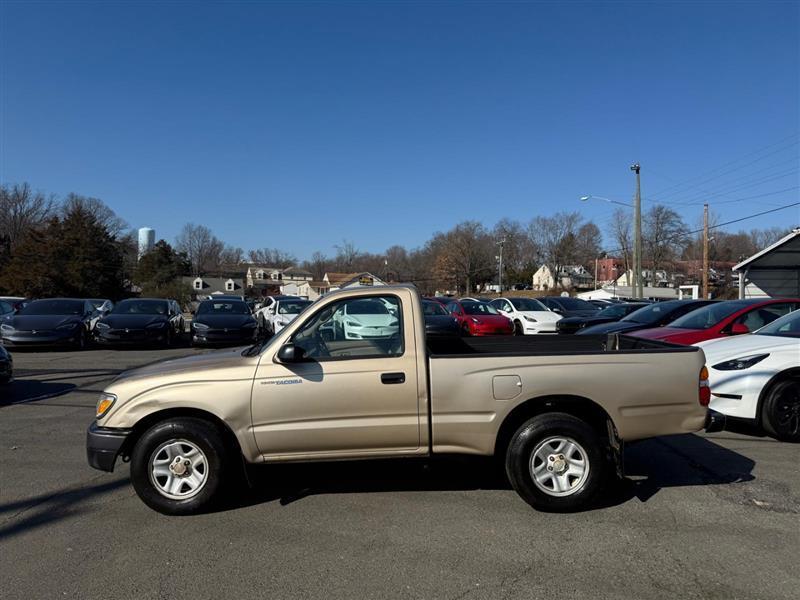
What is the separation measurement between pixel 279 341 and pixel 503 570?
2.32m

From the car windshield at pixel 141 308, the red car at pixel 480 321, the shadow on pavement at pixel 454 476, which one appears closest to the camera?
the shadow on pavement at pixel 454 476

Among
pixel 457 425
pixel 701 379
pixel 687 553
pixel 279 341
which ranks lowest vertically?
pixel 687 553

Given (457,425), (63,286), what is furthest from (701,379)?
(63,286)

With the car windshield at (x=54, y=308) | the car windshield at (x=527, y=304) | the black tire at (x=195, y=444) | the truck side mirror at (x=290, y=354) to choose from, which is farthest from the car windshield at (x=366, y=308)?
the car windshield at (x=527, y=304)

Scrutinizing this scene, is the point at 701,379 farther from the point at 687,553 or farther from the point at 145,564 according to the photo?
the point at 145,564

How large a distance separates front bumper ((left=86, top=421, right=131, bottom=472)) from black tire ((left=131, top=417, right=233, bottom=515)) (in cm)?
14

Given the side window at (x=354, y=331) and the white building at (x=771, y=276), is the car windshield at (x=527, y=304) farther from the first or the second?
the side window at (x=354, y=331)

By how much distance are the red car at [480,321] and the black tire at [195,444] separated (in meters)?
14.7

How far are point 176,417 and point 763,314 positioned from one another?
898cm

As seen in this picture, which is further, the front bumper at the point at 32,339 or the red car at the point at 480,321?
the red car at the point at 480,321

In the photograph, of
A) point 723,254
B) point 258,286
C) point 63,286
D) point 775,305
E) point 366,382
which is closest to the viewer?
point 366,382

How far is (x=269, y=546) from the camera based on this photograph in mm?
3803

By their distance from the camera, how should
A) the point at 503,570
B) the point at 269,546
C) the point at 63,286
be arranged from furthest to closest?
the point at 63,286
the point at 269,546
the point at 503,570

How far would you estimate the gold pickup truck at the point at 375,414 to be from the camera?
428cm
